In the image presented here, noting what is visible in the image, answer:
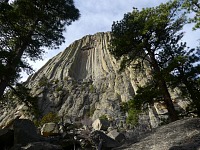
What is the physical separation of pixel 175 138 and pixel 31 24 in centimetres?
1066

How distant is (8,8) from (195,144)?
9.92 meters

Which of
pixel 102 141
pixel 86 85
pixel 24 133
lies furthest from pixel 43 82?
pixel 102 141

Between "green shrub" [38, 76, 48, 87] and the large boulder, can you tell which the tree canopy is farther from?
"green shrub" [38, 76, 48, 87]

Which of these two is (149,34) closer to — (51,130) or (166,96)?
(166,96)

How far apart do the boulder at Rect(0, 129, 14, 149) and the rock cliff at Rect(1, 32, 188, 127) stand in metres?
24.2

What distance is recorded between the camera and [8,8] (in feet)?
36.8

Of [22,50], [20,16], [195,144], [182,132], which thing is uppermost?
[20,16]

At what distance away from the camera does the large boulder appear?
6.98 m

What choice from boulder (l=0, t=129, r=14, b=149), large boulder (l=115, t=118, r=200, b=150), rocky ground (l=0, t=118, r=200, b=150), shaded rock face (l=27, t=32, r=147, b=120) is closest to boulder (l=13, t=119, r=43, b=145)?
rocky ground (l=0, t=118, r=200, b=150)

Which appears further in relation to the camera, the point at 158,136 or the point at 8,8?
the point at 8,8

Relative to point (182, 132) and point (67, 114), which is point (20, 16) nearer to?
point (182, 132)

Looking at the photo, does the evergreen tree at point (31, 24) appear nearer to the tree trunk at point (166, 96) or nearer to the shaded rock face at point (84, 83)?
the tree trunk at point (166, 96)

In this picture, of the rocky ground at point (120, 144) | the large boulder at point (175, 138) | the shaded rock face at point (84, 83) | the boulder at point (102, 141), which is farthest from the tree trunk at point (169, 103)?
the shaded rock face at point (84, 83)

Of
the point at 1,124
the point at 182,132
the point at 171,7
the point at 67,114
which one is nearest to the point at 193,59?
the point at 171,7
